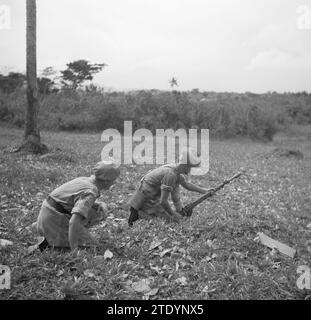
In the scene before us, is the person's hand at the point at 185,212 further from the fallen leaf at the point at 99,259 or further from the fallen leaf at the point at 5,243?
the fallen leaf at the point at 5,243

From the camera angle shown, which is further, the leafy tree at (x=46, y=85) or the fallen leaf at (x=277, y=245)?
the leafy tree at (x=46, y=85)

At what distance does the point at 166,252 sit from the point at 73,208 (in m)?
1.75

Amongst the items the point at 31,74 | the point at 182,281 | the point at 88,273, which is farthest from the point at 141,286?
the point at 31,74

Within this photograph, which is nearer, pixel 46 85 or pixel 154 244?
pixel 154 244

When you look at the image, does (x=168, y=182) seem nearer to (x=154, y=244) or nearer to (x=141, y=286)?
(x=154, y=244)

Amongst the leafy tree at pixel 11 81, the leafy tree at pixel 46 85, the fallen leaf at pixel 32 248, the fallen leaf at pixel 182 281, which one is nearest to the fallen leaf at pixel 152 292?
the fallen leaf at pixel 182 281

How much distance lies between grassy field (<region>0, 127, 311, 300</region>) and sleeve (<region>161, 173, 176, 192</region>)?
0.78 meters

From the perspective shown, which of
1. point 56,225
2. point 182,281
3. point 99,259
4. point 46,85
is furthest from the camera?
point 46,85

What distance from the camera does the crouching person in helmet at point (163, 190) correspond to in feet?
20.2

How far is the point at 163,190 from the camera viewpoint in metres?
6.16

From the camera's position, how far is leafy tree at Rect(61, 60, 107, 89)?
37781 mm

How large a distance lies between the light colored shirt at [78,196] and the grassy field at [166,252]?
0.69m

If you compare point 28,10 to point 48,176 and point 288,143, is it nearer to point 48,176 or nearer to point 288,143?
point 48,176

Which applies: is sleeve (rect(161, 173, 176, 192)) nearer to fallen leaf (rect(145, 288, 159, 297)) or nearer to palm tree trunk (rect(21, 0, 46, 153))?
fallen leaf (rect(145, 288, 159, 297))
